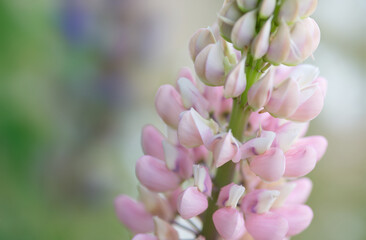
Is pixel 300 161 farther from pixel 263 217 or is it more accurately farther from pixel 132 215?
pixel 132 215

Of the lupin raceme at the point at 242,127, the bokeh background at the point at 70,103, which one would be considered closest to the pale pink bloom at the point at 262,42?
the lupin raceme at the point at 242,127

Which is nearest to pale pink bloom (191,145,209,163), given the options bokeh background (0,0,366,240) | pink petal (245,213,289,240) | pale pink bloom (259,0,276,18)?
pink petal (245,213,289,240)

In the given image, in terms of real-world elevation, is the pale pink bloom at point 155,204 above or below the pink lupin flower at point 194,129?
below

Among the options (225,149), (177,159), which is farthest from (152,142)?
(225,149)

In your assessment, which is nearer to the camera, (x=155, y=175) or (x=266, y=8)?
(x=266, y=8)

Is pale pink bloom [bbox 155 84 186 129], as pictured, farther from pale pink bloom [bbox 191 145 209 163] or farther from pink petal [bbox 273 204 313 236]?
pink petal [bbox 273 204 313 236]

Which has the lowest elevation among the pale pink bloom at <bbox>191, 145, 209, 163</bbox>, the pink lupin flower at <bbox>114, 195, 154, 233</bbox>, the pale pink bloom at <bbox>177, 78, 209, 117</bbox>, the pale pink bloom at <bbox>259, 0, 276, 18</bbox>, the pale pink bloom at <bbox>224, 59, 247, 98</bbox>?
the pink lupin flower at <bbox>114, 195, 154, 233</bbox>

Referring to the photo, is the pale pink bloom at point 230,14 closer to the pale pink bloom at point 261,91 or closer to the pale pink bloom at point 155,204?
the pale pink bloom at point 261,91
